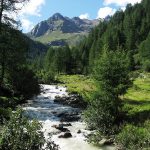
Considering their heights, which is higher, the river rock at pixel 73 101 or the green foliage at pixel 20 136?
the green foliage at pixel 20 136

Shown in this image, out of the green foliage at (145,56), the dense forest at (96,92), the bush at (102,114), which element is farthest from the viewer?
the green foliage at (145,56)

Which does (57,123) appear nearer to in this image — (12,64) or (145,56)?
(12,64)

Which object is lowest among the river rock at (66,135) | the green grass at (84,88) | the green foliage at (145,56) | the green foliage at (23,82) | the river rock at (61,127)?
the river rock at (66,135)

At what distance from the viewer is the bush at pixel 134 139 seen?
2983cm

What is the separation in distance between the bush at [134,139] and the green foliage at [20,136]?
42.9 feet

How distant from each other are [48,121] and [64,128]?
5.21 meters

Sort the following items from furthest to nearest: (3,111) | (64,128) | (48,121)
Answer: (48,121)
(64,128)
(3,111)

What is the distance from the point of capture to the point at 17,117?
63.9ft

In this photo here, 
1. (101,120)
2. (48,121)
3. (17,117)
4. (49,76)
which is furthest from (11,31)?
(49,76)

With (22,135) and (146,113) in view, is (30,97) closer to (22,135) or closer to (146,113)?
(146,113)

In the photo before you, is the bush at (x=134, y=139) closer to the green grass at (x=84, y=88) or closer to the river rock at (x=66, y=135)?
the river rock at (x=66, y=135)

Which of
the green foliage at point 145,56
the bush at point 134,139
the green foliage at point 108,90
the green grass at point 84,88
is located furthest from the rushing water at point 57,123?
the green foliage at point 145,56

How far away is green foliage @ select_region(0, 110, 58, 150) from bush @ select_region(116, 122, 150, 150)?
42.9 ft

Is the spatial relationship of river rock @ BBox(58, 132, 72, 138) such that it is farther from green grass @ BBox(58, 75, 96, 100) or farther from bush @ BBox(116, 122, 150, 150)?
bush @ BBox(116, 122, 150, 150)
